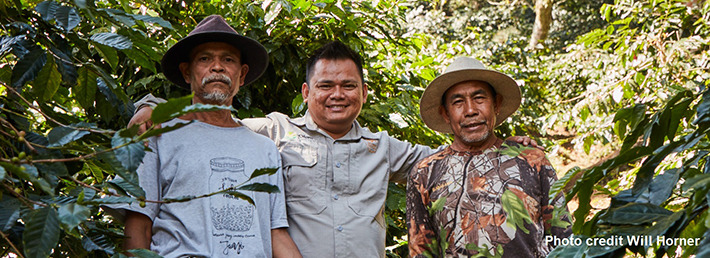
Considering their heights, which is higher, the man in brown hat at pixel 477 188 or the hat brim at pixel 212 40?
the hat brim at pixel 212 40

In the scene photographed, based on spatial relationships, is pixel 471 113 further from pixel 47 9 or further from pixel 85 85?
pixel 47 9

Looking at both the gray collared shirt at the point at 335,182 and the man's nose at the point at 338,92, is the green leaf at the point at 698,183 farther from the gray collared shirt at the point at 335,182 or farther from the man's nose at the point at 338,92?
the man's nose at the point at 338,92

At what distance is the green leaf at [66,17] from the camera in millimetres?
1367

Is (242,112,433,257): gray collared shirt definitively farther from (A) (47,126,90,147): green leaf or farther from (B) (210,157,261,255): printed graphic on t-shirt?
(A) (47,126,90,147): green leaf

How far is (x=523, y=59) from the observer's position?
7.99m

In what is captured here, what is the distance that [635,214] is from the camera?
35.9 inches

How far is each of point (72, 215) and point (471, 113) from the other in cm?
153

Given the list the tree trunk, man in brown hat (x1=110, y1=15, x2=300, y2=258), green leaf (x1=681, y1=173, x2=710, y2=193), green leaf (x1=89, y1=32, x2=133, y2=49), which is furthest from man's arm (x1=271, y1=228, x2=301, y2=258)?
the tree trunk

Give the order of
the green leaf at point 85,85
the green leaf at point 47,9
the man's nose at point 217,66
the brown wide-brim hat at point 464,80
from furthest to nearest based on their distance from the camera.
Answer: the brown wide-brim hat at point 464,80 < the man's nose at point 217,66 < the green leaf at point 85,85 < the green leaf at point 47,9

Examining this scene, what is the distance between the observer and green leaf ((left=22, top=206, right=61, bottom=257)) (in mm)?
1018

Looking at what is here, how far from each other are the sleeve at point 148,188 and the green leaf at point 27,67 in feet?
1.63

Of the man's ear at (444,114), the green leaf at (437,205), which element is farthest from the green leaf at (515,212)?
the man's ear at (444,114)

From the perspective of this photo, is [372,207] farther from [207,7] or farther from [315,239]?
[207,7]

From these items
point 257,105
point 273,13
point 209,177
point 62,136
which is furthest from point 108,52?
point 257,105
